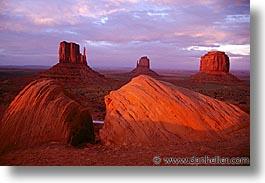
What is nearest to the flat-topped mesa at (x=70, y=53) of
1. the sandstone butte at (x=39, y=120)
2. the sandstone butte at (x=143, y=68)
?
the sandstone butte at (x=39, y=120)

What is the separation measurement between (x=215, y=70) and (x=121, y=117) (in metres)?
1.91

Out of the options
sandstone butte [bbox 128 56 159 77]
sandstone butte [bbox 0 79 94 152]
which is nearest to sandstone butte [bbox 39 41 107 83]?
sandstone butte [bbox 0 79 94 152]

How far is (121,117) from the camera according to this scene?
550cm

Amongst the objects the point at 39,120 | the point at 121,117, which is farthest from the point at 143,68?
the point at 39,120

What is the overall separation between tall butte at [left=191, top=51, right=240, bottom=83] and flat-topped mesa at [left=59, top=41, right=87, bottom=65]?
2.07m

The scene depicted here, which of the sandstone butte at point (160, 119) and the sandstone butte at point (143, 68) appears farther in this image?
the sandstone butte at point (143, 68)

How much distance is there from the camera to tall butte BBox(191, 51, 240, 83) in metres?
5.74

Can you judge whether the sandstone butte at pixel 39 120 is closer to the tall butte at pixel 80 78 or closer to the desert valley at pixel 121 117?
the desert valley at pixel 121 117

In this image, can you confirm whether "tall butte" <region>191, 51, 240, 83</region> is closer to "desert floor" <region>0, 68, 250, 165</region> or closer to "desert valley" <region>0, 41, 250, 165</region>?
"desert valley" <region>0, 41, 250, 165</region>

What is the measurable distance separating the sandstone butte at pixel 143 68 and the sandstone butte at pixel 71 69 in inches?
23.4

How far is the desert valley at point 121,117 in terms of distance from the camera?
5309 mm

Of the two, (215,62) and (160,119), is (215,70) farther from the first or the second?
(160,119)

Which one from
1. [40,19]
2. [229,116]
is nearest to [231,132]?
[229,116]

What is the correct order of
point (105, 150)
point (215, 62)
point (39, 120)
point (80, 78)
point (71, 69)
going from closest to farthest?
point (105, 150), point (39, 120), point (215, 62), point (71, 69), point (80, 78)
